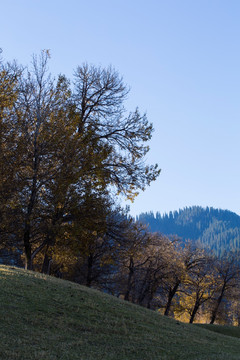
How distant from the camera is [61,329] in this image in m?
10.9

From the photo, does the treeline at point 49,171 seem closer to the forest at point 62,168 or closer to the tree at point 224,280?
the forest at point 62,168

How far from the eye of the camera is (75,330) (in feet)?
36.9

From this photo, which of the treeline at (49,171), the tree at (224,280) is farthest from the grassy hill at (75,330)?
the tree at (224,280)

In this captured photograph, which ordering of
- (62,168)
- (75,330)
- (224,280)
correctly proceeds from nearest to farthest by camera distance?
(75,330)
(62,168)
(224,280)

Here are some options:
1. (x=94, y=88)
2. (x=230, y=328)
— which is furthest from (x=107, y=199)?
(x=230, y=328)

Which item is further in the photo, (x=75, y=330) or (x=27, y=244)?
(x=27, y=244)

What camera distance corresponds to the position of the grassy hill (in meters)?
9.01

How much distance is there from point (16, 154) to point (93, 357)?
14630 millimetres

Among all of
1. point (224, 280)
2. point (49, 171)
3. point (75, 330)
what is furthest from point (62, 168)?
point (224, 280)

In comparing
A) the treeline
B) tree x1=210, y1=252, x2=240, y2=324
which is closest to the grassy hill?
the treeline

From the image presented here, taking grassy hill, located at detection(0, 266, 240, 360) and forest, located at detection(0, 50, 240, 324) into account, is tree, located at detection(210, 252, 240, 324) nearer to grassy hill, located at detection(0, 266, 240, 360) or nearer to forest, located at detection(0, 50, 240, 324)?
forest, located at detection(0, 50, 240, 324)

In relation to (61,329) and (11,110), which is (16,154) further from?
(61,329)

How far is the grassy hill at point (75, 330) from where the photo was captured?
901 centimetres

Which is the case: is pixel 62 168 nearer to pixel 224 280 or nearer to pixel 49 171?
pixel 49 171
